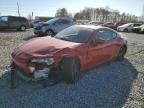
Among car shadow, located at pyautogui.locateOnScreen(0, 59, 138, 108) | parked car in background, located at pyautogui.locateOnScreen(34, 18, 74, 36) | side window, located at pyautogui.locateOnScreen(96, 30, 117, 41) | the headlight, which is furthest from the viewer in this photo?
parked car in background, located at pyautogui.locateOnScreen(34, 18, 74, 36)

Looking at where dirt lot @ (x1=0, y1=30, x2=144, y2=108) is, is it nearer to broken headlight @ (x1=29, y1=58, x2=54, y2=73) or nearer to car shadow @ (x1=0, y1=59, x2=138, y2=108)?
car shadow @ (x1=0, y1=59, x2=138, y2=108)

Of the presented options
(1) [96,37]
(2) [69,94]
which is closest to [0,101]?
(2) [69,94]

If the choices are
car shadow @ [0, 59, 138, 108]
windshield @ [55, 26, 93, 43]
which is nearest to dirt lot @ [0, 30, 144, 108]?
car shadow @ [0, 59, 138, 108]

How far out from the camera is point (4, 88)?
4914 millimetres

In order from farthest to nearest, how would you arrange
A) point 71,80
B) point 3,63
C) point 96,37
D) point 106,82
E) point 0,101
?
point 3,63 < point 96,37 < point 106,82 < point 71,80 < point 0,101

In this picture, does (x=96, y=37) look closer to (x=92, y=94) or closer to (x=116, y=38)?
(x=116, y=38)

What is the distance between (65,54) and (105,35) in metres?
2.27

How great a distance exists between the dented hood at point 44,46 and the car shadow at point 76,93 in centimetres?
80

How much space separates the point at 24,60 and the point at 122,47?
14.2 ft

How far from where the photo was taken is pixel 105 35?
22.9 feet

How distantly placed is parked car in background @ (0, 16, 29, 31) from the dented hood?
17533 millimetres

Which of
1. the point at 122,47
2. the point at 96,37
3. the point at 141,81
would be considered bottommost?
the point at 141,81

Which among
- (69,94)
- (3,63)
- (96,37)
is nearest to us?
(69,94)

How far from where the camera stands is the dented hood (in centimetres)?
505
